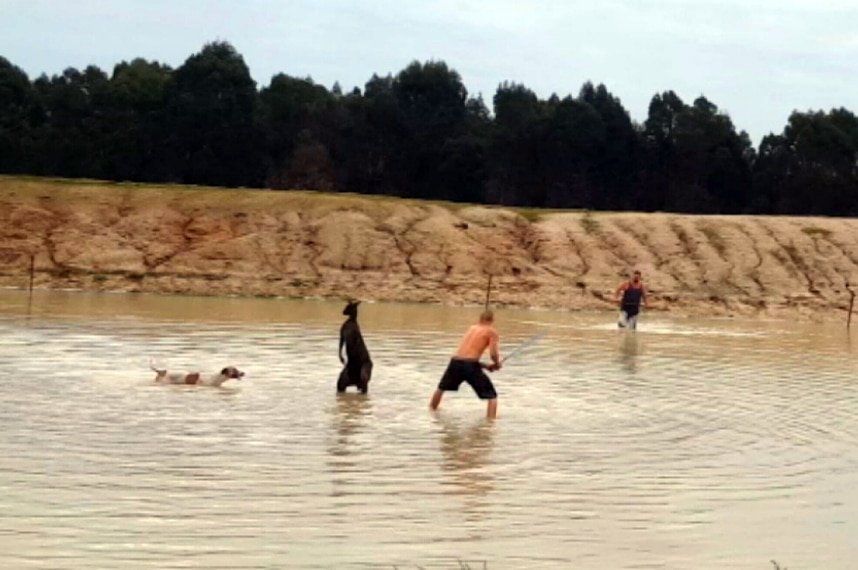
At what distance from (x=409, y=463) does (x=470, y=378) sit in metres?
4.02

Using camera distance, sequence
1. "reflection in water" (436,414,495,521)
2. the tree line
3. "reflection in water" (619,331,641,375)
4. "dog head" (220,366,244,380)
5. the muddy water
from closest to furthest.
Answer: the muddy water
"reflection in water" (436,414,495,521)
"dog head" (220,366,244,380)
"reflection in water" (619,331,641,375)
the tree line

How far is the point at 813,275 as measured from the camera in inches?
2156

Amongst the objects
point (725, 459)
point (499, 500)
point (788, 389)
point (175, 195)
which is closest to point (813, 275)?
point (175, 195)

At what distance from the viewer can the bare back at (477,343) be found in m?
17.9

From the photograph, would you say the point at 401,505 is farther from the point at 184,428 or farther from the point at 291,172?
the point at 291,172

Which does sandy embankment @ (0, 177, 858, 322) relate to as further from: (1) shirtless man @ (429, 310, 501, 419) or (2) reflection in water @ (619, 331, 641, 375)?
(1) shirtless man @ (429, 310, 501, 419)

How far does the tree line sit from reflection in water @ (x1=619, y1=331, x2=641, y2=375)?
4680cm

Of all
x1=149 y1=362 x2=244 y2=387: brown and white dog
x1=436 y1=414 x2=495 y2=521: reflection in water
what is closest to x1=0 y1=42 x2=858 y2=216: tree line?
x1=149 y1=362 x2=244 y2=387: brown and white dog

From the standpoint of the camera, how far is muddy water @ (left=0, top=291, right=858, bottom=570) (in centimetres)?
1023

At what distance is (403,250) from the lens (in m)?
54.1

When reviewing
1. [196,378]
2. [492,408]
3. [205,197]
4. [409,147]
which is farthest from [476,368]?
[409,147]

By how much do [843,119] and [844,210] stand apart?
10.2m

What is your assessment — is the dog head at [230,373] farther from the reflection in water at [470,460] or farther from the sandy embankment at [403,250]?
the sandy embankment at [403,250]

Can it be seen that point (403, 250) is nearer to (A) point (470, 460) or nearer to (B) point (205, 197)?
(B) point (205, 197)
